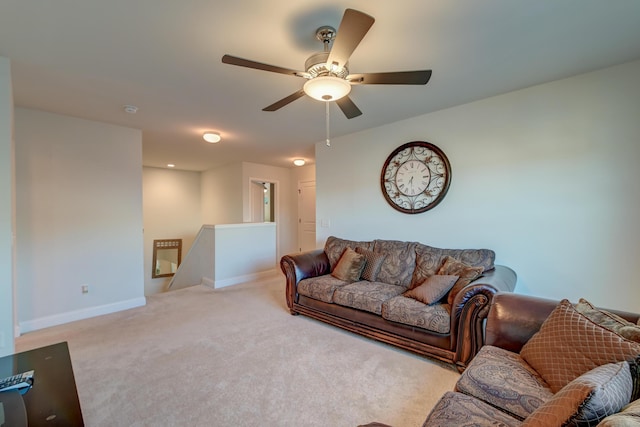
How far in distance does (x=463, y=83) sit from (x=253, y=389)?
320cm

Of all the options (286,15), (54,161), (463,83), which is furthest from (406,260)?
(54,161)

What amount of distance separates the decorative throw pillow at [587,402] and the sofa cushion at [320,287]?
2402 mm

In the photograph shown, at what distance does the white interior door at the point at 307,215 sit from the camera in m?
6.74

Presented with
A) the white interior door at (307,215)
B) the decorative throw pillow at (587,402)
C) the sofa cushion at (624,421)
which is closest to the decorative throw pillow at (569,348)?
the decorative throw pillow at (587,402)

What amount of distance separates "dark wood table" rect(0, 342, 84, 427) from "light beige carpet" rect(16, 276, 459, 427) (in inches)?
16.5

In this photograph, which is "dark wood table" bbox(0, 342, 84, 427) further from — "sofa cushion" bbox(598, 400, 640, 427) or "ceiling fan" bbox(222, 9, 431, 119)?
"ceiling fan" bbox(222, 9, 431, 119)

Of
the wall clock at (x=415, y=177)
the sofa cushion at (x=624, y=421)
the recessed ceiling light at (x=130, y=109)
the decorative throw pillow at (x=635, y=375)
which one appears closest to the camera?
the sofa cushion at (x=624, y=421)

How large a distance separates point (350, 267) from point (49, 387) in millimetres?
2675

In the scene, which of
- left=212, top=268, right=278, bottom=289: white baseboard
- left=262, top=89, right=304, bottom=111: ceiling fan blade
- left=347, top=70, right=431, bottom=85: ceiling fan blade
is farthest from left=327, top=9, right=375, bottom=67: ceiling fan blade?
left=212, top=268, right=278, bottom=289: white baseboard

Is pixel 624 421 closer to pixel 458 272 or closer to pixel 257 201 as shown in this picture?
pixel 458 272

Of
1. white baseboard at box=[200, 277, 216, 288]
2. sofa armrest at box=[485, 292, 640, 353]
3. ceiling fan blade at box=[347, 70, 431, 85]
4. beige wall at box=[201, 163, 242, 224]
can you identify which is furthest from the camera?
beige wall at box=[201, 163, 242, 224]

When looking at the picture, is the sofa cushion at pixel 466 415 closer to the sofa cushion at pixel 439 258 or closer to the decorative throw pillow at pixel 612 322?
the decorative throw pillow at pixel 612 322

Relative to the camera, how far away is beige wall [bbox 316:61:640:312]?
2.38m

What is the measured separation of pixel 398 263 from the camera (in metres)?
3.29
